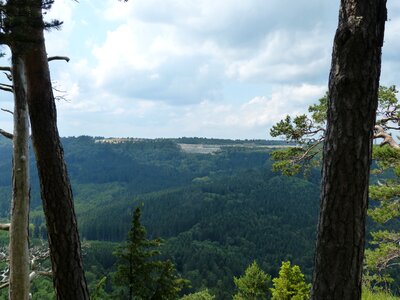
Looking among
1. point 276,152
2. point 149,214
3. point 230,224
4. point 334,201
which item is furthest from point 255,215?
point 334,201

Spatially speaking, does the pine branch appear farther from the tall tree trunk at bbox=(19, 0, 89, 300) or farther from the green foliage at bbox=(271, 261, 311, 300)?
the green foliage at bbox=(271, 261, 311, 300)

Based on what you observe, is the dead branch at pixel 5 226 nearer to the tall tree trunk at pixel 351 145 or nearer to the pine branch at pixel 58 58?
the pine branch at pixel 58 58

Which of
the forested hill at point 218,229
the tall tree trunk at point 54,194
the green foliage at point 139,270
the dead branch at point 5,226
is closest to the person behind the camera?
the tall tree trunk at point 54,194

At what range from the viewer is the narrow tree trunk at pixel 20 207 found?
19.1ft

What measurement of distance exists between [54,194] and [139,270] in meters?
8.53

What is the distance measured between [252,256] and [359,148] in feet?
409

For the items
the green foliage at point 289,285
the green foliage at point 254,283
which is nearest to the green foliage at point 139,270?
the green foliage at point 289,285

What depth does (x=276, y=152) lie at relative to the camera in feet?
44.4

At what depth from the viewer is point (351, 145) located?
2832mm

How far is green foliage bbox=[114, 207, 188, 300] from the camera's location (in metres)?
12.5

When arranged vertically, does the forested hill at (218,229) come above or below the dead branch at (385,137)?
below

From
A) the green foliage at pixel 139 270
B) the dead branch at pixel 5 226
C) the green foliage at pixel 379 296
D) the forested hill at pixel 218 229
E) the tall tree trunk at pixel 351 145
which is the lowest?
the forested hill at pixel 218 229

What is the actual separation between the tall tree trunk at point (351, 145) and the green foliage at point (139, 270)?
9953mm

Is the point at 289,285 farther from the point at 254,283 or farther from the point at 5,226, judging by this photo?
the point at 5,226
